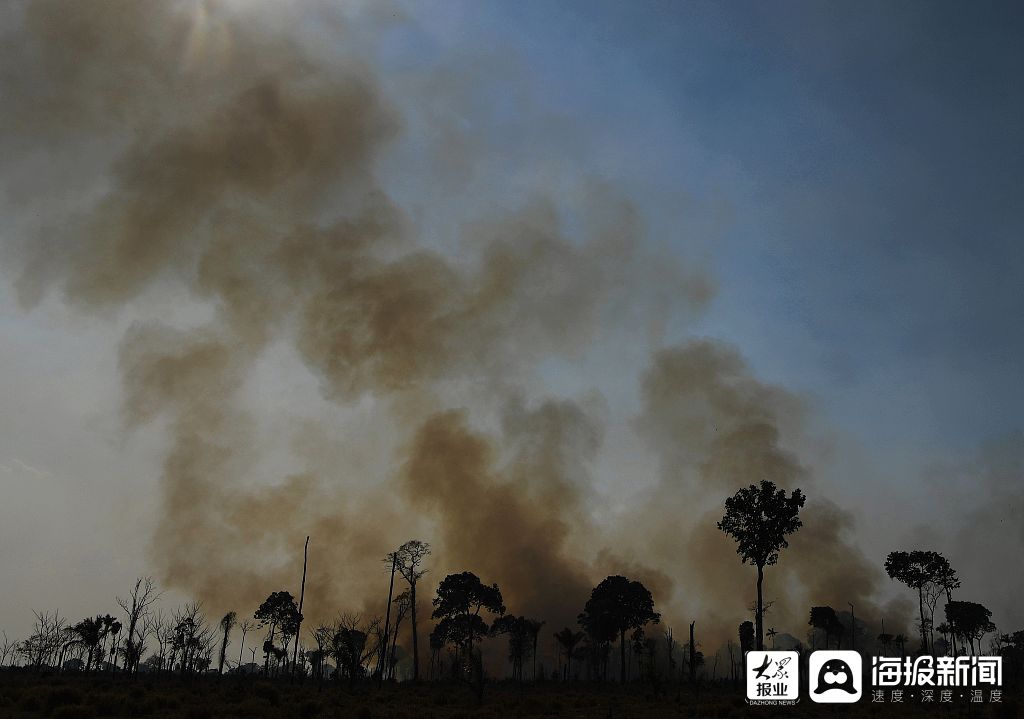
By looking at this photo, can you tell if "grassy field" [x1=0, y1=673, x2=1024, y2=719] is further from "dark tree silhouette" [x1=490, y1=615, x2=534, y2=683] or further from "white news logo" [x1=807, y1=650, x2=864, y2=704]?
"dark tree silhouette" [x1=490, y1=615, x2=534, y2=683]

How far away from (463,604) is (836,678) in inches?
1963

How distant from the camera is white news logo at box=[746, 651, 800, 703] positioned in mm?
43812

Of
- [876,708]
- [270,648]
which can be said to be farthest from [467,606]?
[876,708]

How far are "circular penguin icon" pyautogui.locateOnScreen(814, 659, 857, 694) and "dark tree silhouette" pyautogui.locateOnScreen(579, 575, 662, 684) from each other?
115 ft

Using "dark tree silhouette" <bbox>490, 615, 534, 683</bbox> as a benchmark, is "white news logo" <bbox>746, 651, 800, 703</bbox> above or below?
above

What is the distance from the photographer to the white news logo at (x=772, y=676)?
144 feet

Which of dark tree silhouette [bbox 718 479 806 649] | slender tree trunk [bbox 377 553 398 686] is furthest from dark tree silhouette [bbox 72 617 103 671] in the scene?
dark tree silhouette [bbox 718 479 806 649]

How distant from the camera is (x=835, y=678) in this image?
5172 cm

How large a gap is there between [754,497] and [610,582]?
3850 centimetres

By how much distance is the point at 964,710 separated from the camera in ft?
127

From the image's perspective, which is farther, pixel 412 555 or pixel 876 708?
pixel 412 555

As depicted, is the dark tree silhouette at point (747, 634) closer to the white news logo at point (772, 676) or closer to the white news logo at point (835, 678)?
the white news logo at point (835, 678)

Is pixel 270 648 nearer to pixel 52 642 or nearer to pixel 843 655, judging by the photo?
pixel 52 642

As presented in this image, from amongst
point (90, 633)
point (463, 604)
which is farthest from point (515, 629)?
point (90, 633)
